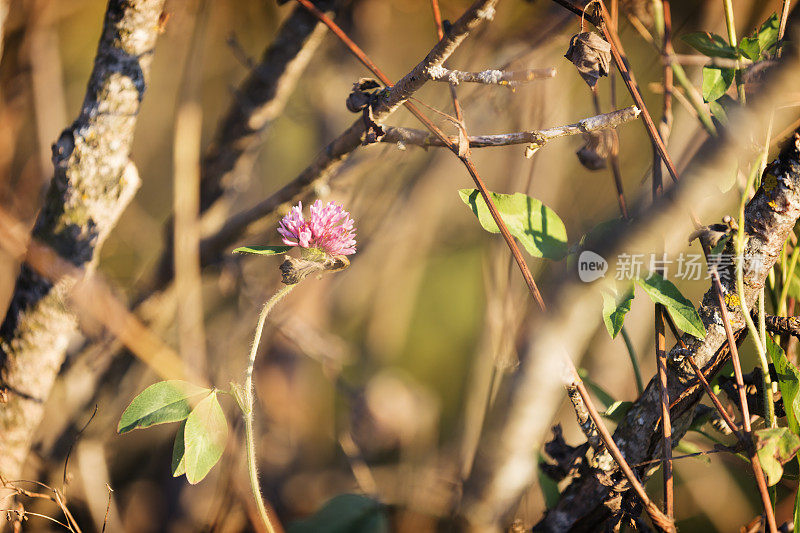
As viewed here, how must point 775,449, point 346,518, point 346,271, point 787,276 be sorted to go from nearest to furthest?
1. point 775,449
2. point 787,276
3. point 346,518
4. point 346,271

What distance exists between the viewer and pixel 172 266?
70 cm

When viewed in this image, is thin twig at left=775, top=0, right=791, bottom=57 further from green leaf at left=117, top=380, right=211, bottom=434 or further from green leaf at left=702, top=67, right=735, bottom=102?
green leaf at left=117, top=380, right=211, bottom=434

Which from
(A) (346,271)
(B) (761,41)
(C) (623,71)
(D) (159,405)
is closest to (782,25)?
(B) (761,41)

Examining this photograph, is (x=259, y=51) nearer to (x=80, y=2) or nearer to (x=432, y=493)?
(x=80, y=2)

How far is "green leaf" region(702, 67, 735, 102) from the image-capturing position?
15.6 inches

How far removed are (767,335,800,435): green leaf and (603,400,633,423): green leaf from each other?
13cm

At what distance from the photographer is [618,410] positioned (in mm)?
476

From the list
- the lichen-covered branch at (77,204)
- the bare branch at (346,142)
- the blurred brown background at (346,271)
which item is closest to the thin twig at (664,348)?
the blurred brown background at (346,271)

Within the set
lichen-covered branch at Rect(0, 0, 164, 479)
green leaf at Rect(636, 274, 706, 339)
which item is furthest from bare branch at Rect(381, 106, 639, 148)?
lichen-covered branch at Rect(0, 0, 164, 479)

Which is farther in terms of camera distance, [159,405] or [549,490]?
[549,490]

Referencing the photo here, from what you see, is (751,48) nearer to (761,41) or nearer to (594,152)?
(761,41)

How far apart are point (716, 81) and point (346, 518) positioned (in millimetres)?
599

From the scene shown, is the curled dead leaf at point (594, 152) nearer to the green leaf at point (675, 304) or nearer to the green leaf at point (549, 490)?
the green leaf at point (675, 304)
